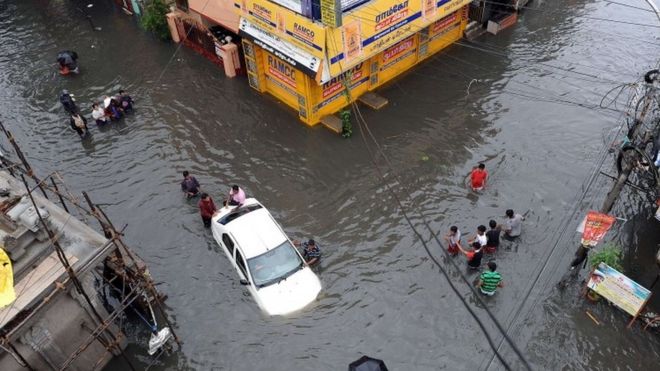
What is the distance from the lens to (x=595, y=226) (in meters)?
11.3

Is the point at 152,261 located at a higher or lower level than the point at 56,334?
lower

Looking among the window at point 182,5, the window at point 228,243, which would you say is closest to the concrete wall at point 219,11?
the window at point 182,5

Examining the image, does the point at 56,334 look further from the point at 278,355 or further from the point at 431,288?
the point at 431,288

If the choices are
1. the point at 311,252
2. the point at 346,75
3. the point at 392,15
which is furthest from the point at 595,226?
the point at 346,75

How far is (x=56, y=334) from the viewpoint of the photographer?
10.0m

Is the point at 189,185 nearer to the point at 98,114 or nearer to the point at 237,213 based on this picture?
the point at 237,213

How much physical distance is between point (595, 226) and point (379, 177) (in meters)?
6.59

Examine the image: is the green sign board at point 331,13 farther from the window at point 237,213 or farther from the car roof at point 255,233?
the car roof at point 255,233

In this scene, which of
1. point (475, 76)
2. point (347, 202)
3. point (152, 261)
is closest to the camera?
point (152, 261)

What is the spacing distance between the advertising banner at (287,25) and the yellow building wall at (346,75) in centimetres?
121

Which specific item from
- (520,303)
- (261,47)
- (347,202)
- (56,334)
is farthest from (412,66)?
(56,334)

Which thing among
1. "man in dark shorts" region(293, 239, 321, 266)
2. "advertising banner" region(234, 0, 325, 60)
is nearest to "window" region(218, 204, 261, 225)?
"man in dark shorts" region(293, 239, 321, 266)

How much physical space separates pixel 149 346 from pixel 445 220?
28.0ft

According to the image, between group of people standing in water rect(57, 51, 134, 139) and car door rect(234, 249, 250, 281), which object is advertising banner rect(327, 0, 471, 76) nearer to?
car door rect(234, 249, 250, 281)
